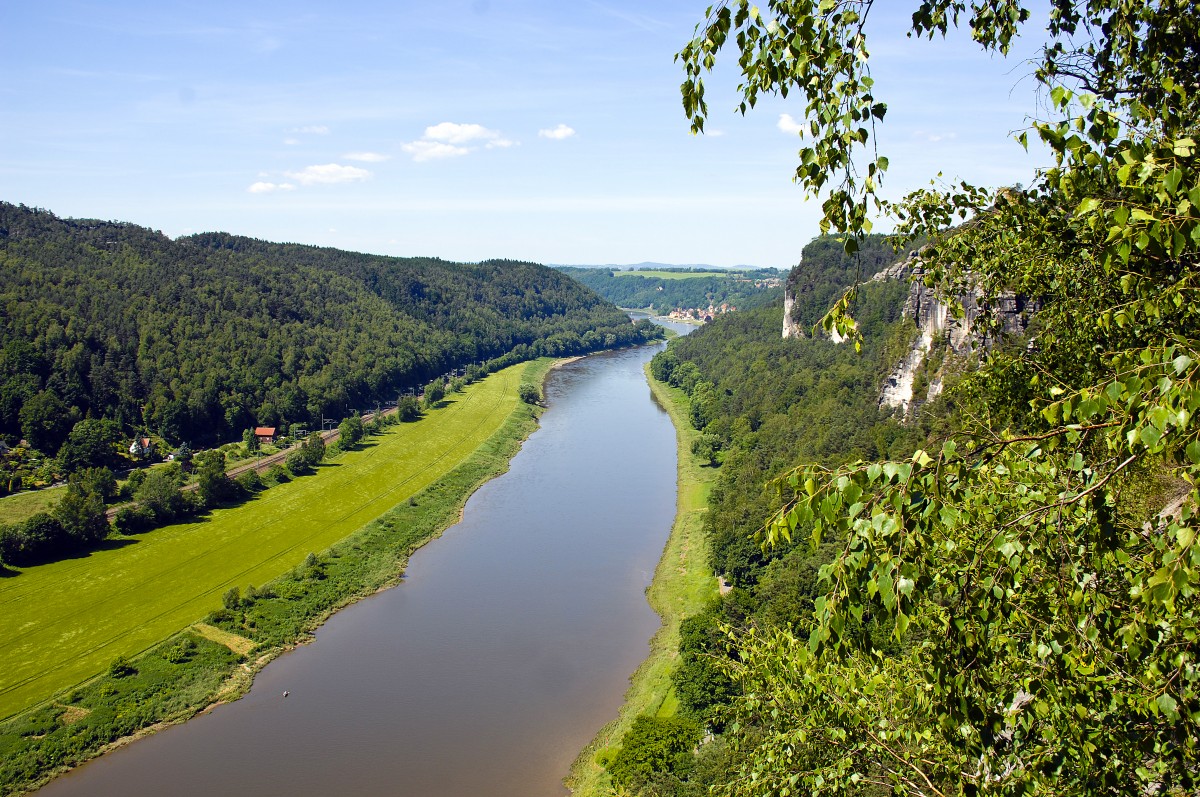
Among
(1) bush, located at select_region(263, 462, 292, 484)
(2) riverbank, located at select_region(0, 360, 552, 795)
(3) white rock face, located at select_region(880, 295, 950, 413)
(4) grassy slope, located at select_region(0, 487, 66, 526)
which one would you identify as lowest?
(2) riverbank, located at select_region(0, 360, 552, 795)

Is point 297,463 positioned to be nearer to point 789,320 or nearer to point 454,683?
point 454,683

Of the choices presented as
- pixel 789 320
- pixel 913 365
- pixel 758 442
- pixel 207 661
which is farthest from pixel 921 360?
pixel 789 320

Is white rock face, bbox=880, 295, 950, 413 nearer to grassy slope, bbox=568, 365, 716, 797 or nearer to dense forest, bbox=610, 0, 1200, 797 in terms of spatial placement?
grassy slope, bbox=568, 365, 716, 797

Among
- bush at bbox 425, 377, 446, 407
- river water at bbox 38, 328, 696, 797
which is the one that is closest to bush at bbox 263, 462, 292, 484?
river water at bbox 38, 328, 696, 797

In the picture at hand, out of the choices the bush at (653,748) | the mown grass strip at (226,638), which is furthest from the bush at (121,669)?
the bush at (653,748)

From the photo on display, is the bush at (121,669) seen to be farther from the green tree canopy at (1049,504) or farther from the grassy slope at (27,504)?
the green tree canopy at (1049,504)

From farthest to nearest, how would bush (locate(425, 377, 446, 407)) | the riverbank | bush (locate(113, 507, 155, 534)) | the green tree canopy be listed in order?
bush (locate(425, 377, 446, 407)) < bush (locate(113, 507, 155, 534)) < the riverbank < the green tree canopy
